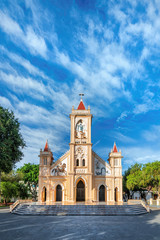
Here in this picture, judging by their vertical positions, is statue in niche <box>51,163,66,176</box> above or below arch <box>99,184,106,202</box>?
above

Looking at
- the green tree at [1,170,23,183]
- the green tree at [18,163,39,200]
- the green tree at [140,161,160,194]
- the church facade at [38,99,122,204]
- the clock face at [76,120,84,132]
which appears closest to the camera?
the church facade at [38,99,122,204]

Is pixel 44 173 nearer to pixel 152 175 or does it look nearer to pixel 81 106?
pixel 81 106

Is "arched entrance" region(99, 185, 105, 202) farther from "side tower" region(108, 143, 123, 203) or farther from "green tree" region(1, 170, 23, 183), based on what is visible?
"green tree" region(1, 170, 23, 183)

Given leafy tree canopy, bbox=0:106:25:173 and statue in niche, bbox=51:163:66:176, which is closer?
leafy tree canopy, bbox=0:106:25:173

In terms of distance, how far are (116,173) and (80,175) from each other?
7.04 meters

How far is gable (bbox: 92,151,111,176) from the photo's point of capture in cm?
3953

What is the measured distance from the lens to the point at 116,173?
39625mm

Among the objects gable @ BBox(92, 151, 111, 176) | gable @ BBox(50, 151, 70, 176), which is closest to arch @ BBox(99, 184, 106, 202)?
gable @ BBox(92, 151, 111, 176)

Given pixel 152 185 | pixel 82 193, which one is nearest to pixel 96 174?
pixel 82 193

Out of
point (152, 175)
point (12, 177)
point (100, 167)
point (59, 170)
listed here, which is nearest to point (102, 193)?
point (100, 167)

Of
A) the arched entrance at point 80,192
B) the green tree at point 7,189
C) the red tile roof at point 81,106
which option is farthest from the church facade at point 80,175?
the green tree at point 7,189

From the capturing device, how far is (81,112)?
42.1 meters

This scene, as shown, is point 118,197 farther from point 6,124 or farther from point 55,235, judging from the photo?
point 55,235

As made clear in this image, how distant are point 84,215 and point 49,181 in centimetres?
1498
